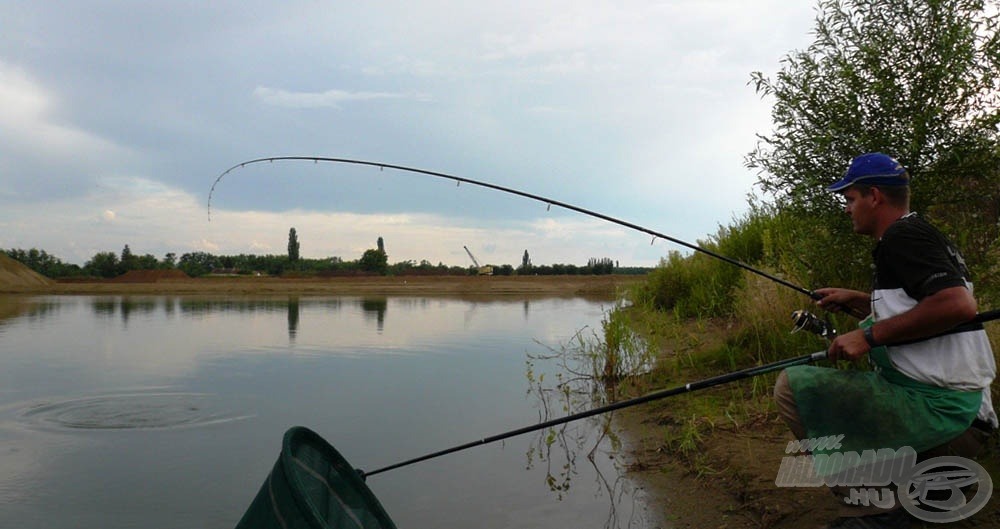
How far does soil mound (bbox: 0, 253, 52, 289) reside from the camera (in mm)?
44875

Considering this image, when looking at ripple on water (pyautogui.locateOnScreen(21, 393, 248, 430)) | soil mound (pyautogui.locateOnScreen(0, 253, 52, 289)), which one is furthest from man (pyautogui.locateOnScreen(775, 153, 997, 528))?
soil mound (pyautogui.locateOnScreen(0, 253, 52, 289))

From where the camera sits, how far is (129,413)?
823 centimetres

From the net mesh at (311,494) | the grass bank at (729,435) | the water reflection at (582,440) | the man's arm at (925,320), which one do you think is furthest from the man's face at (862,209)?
the net mesh at (311,494)

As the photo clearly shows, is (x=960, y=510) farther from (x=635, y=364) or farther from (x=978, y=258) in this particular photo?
(x=635, y=364)

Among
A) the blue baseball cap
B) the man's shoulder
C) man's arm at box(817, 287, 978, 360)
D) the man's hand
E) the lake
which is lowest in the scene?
the lake

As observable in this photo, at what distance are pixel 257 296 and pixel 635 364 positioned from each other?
1407 inches

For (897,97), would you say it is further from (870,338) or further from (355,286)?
(355,286)

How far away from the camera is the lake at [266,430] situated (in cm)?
512

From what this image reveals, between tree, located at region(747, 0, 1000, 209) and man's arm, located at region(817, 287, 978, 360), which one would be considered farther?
tree, located at region(747, 0, 1000, 209)

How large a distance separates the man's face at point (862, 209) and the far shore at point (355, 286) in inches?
1531

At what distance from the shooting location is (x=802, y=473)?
4.25 metres

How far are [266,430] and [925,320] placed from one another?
6401 millimetres

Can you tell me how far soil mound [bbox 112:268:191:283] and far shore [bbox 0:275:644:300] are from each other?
25.8 inches

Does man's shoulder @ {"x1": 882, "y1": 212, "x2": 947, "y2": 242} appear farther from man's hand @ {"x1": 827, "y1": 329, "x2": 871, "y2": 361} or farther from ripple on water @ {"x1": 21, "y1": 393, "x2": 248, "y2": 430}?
ripple on water @ {"x1": 21, "y1": 393, "x2": 248, "y2": 430}
